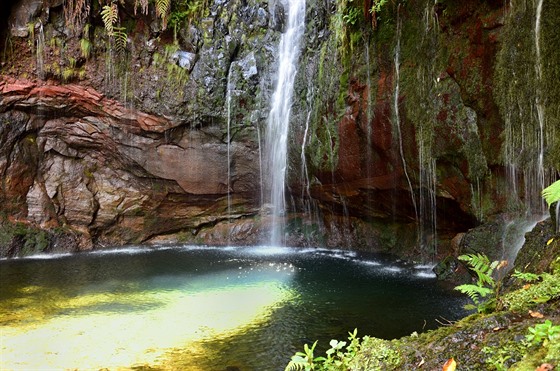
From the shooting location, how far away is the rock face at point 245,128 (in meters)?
8.93

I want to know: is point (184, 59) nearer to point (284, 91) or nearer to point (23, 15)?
point (284, 91)

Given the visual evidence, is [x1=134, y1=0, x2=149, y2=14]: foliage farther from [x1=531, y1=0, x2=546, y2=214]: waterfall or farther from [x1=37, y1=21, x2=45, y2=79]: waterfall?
[x1=531, y1=0, x2=546, y2=214]: waterfall

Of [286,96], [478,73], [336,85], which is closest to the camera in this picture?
[478,73]

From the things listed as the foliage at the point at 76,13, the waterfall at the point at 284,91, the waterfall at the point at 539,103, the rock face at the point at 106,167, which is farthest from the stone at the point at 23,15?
the waterfall at the point at 539,103

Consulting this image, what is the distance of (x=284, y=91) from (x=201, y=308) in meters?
Answer: 6.62

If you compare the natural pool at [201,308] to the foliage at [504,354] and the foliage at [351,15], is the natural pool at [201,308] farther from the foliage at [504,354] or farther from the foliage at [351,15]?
the foliage at [351,15]

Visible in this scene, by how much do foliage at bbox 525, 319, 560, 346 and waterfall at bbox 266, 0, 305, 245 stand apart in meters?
10.2

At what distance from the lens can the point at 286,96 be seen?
12.1 meters

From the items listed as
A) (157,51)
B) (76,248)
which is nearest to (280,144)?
(157,51)

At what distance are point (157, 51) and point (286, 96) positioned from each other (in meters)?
3.78

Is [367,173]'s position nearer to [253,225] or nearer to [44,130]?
[253,225]

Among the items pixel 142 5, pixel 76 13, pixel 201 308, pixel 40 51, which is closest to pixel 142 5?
pixel 142 5

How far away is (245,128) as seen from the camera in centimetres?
1270

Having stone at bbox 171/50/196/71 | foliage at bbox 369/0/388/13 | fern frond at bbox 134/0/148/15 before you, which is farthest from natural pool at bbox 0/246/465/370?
fern frond at bbox 134/0/148/15
